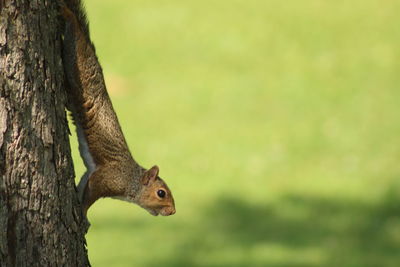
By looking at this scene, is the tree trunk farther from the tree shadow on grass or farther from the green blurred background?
the tree shadow on grass

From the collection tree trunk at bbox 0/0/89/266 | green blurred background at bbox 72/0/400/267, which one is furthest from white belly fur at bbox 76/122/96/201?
green blurred background at bbox 72/0/400/267

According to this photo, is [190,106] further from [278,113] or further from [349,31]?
[349,31]

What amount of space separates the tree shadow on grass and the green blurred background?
0.05ft

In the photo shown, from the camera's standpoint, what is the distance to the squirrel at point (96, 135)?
3.53m

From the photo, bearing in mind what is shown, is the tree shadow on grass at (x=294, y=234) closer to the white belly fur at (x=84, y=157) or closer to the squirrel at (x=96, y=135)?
the squirrel at (x=96, y=135)

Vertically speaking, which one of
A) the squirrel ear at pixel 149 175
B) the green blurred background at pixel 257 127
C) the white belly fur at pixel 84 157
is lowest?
the white belly fur at pixel 84 157

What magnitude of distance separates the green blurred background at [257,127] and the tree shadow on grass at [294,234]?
0.05ft

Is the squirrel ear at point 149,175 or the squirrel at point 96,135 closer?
the squirrel at point 96,135

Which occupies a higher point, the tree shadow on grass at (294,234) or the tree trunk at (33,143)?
the tree shadow on grass at (294,234)

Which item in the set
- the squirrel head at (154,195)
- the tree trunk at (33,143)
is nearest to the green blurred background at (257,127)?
the squirrel head at (154,195)

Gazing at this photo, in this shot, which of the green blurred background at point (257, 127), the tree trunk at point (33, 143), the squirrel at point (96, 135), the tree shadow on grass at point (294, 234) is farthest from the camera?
the green blurred background at point (257, 127)

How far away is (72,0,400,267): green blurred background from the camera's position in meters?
7.88

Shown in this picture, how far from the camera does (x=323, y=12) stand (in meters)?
11.8

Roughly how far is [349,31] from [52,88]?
853 centimetres
